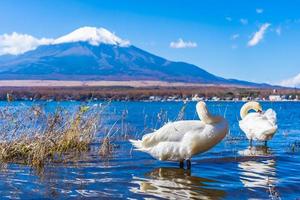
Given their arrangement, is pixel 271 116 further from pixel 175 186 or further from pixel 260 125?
pixel 175 186

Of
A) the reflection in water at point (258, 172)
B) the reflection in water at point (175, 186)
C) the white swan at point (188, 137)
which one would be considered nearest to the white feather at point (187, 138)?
the white swan at point (188, 137)

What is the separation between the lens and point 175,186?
38.1 feet

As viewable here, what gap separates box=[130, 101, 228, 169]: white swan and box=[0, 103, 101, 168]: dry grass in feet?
9.51

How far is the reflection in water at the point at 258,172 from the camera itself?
11.8 meters

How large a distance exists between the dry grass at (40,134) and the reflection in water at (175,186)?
10.1 ft

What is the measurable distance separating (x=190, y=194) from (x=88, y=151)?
21.9ft

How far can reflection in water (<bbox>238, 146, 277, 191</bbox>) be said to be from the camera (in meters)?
11.8

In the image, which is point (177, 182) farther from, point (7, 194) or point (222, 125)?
point (7, 194)

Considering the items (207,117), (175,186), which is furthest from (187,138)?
(175,186)

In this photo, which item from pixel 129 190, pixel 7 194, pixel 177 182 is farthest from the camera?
pixel 177 182

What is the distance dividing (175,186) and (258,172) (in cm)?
278

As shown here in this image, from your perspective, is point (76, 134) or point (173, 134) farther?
point (76, 134)

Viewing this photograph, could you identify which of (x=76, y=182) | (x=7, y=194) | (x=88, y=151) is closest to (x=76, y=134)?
(x=88, y=151)

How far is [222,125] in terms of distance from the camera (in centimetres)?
1315
